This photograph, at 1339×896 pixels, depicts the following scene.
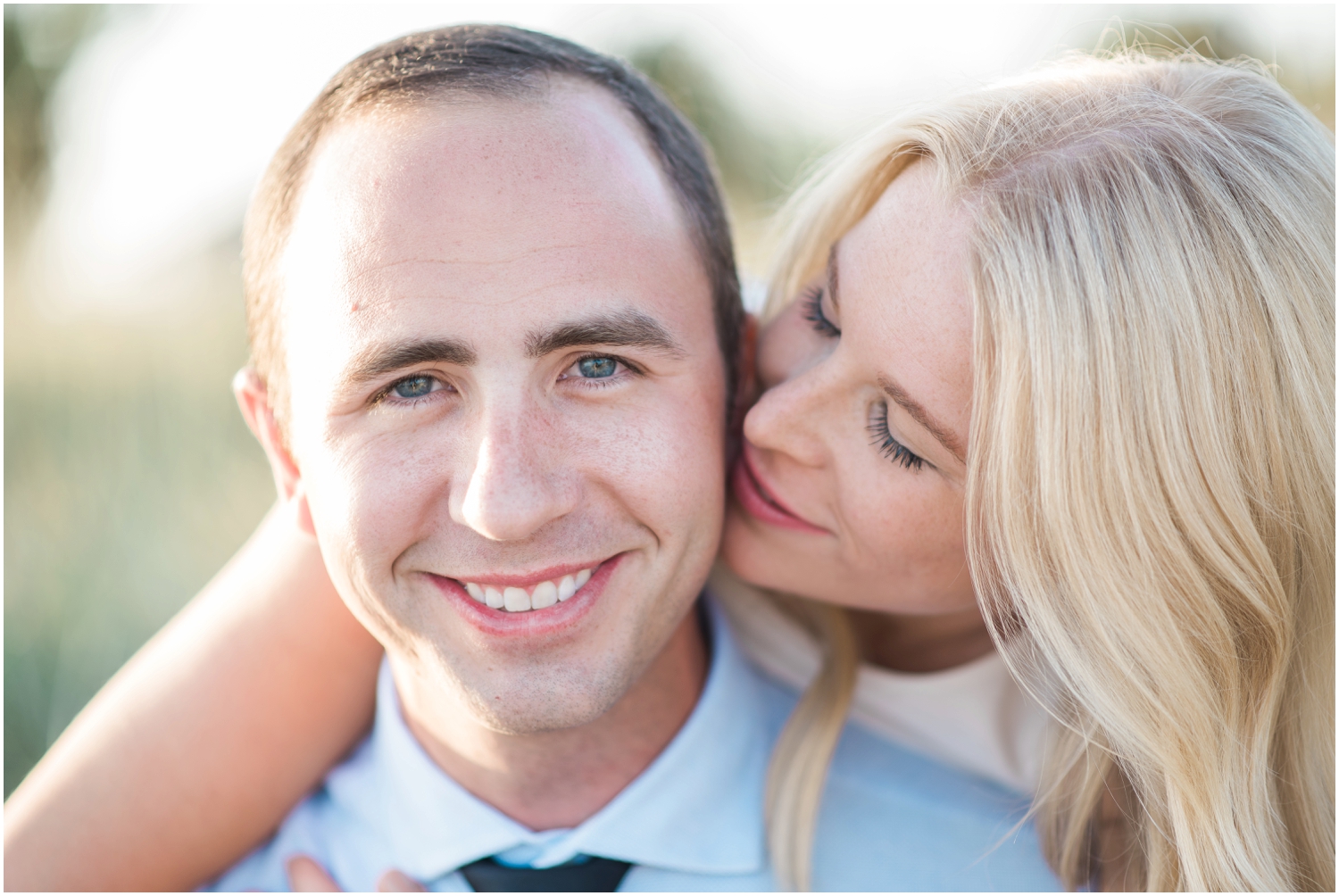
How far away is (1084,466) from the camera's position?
1.73 metres

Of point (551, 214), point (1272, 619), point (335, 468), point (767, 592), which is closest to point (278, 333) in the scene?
point (335, 468)

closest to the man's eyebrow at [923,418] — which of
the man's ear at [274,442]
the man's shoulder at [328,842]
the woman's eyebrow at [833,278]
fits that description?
the woman's eyebrow at [833,278]

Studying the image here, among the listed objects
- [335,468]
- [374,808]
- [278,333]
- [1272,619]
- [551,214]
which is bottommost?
[374,808]

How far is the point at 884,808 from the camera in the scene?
2.25 metres

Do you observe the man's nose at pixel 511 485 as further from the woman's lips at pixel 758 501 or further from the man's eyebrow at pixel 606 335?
the woman's lips at pixel 758 501

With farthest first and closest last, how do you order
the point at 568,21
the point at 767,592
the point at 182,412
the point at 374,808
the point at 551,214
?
the point at 182,412 → the point at 568,21 → the point at 767,592 → the point at 374,808 → the point at 551,214

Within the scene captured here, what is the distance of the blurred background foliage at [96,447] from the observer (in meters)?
3.87

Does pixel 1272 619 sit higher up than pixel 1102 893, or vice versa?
pixel 1272 619

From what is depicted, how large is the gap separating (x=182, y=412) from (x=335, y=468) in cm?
278

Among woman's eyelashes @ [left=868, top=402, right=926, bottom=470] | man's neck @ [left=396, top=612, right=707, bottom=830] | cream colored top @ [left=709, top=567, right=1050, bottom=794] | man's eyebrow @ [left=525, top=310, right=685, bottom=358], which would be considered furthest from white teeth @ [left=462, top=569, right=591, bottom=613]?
cream colored top @ [left=709, top=567, right=1050, bottom=794]

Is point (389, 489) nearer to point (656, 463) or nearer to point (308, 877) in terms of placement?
point (656, 463)

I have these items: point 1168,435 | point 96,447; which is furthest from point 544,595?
point 96,447

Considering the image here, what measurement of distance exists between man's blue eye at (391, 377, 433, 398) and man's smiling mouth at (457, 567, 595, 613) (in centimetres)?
36

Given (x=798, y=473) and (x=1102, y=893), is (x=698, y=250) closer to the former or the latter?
(x=798, y=473)
